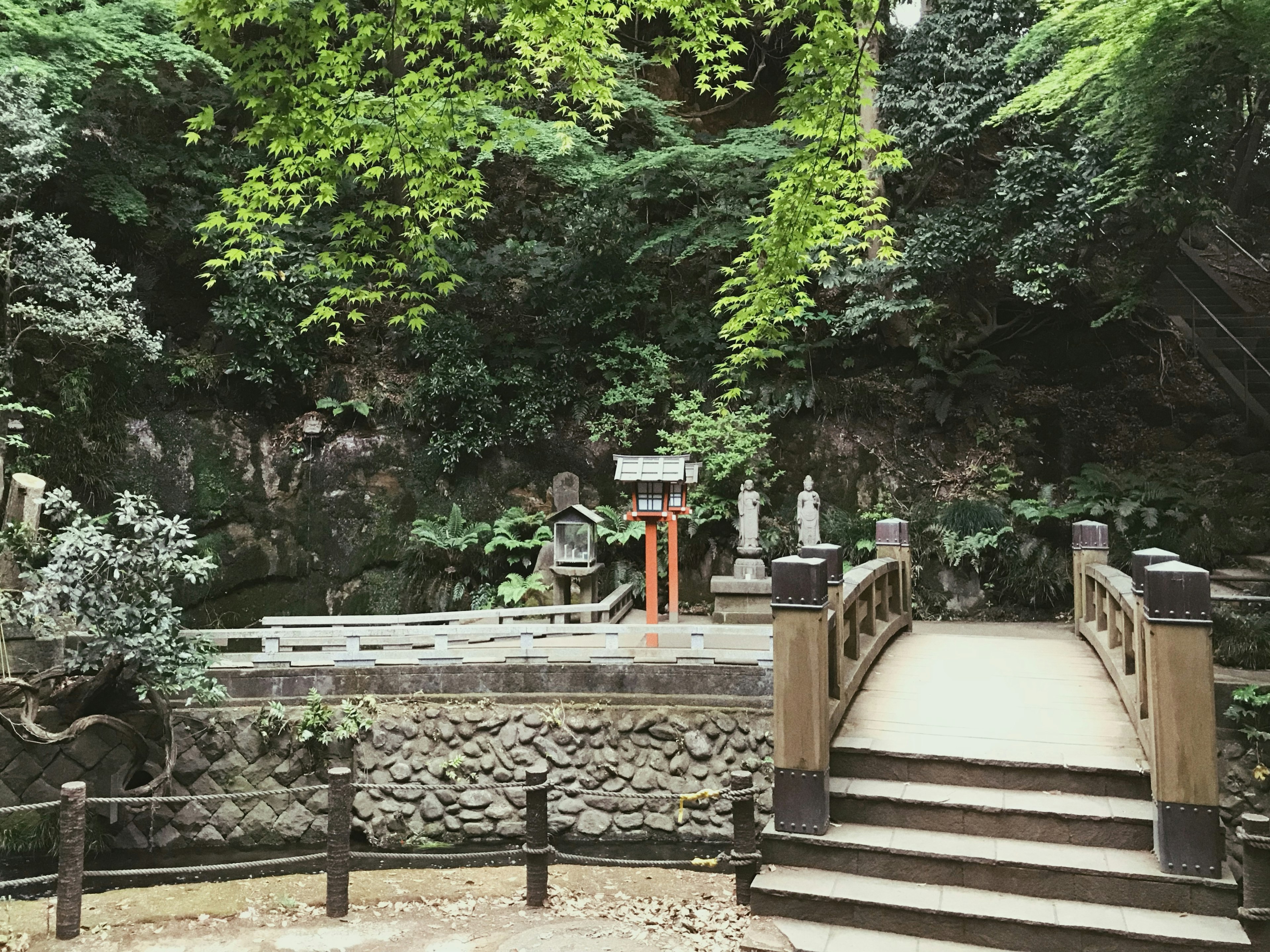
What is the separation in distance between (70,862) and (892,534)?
25.8 feet

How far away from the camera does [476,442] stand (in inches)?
608

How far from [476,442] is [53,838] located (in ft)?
27.3

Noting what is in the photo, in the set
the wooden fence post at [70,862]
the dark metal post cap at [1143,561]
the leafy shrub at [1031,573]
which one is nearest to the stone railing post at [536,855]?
the wooden fence post at [70,862]

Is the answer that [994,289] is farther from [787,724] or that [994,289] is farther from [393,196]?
[787,724]

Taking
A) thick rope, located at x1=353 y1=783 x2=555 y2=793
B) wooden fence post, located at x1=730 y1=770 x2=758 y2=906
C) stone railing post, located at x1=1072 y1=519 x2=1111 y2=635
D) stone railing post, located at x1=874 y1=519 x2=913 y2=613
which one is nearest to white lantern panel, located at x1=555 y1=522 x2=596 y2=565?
thick rope, located at x1=353 y1=783 x2=555 y2=793

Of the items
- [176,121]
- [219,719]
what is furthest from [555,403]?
[176,121]

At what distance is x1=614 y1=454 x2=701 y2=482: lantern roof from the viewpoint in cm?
1138

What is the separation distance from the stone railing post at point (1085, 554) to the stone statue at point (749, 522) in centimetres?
488

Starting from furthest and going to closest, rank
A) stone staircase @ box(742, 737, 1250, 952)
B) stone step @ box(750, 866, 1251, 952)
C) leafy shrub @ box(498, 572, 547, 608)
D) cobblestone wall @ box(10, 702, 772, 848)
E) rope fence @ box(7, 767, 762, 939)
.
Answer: leafy shrub @ box(498, 572, 547, 608), cobblestone wall @ box(10, 702, 772, 848), rope fence @ box(7, 767, 762, 939), stone staircase @ box(742, 737, 1250, 952), stone step @ box(750, 866, 1251, 952)

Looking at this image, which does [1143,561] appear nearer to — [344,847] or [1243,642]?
[344,847]

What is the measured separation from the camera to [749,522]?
13.4 meters

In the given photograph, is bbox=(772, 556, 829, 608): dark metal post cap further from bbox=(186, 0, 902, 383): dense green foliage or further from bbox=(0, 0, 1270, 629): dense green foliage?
bbox=(0, 0, 1270, 629): dense green foliage

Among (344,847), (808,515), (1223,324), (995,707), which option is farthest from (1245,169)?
(344,847)

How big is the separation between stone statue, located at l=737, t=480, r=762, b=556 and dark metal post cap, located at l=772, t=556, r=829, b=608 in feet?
26.2
